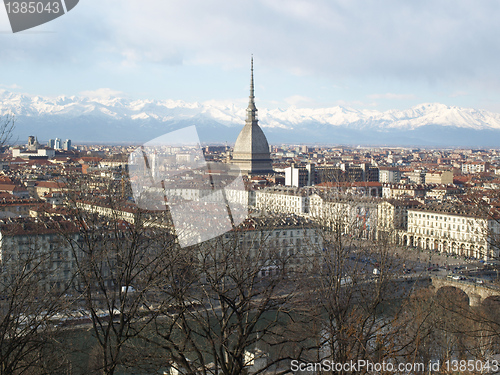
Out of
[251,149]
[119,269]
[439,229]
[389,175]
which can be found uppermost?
[251,149]

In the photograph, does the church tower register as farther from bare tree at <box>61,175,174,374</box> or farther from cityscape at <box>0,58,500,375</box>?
bare tree at <box>61,175,174,374</box>

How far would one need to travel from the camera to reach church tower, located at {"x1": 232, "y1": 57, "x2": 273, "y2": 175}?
41750mm

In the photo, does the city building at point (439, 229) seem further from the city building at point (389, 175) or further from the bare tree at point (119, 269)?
the city building at point (389, 175)

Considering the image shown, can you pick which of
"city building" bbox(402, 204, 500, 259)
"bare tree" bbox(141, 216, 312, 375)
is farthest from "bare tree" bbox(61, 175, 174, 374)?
"city building" bbox(402, 204, 500, 259)

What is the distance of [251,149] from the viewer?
137 feet

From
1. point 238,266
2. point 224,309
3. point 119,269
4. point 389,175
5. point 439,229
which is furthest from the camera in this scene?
point 389,175

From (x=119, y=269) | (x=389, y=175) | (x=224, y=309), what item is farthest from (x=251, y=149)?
(x=224, y=309)

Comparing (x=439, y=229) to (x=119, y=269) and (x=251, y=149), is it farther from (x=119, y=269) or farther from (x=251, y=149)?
(x=251, y=149)

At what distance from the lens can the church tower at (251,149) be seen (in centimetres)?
4175

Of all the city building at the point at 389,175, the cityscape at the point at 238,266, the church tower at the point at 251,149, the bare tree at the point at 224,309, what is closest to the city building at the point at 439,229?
the cityscape at the point at 238,266

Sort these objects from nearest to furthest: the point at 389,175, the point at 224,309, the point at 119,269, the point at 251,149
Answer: the point at 224,309
the point at 119,269
the point at 251,149
the point at 389,175

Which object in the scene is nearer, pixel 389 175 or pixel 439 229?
pixel 439 229

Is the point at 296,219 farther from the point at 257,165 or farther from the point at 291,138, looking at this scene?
the point at 291,138

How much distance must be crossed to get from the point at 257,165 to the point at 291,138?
477 ft
